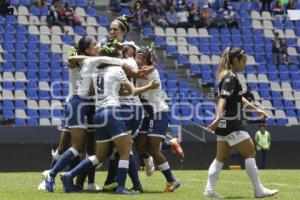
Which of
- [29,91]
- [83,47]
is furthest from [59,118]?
[83,47]

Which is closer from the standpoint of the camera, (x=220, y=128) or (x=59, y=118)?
(x=220, y=128)

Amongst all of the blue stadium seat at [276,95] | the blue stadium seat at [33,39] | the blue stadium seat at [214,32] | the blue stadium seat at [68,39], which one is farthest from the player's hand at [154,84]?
the blue stadium seat at [214,32]

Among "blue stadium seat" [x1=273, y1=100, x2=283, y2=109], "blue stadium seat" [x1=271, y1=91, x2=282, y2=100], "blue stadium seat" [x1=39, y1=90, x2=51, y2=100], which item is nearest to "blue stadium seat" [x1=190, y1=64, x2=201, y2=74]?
"blue stadium seat" [x1=271, y1=91, x2=282, y2=100]

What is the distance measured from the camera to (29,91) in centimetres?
2894

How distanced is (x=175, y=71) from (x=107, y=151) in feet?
67.0

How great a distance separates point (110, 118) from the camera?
12.3m

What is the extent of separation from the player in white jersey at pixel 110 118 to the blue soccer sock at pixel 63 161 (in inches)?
13.3

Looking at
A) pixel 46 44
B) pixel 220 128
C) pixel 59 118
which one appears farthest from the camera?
pixel 46 44

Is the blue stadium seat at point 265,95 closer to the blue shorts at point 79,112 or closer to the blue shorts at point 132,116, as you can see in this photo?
the blue shorts at point 79,112

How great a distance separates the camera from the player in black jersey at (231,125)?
12.1m

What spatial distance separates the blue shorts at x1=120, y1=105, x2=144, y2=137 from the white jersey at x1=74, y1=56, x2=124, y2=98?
67 centimetres

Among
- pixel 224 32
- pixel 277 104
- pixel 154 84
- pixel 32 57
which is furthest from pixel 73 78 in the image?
pixel 224 32

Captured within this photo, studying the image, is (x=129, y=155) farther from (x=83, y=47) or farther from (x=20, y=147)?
(x=20, y=147)

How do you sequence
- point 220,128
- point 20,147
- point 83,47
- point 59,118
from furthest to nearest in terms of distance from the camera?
point 59,118 → point 20,147 → point 83,47 → point 220,128
